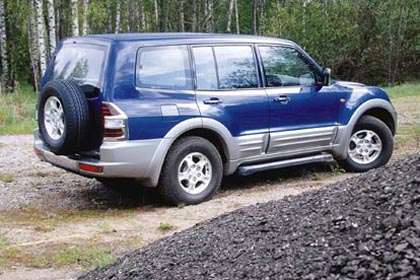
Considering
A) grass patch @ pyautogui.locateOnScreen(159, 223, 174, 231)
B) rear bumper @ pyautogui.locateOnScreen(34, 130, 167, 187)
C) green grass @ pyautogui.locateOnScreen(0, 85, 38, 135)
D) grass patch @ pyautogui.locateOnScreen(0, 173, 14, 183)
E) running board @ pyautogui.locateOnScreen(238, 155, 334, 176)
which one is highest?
rear bumper @ pyautogui.locateOnScreen(34, 130, 167, 187)

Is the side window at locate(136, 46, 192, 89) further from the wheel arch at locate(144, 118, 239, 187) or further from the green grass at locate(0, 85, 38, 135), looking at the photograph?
the green grass at locate(0, 85, 38, 135)

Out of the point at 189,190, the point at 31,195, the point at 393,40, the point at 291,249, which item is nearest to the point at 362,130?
the point at 189,190

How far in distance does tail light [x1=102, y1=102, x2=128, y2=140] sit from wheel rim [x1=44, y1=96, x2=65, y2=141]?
1.58 ft

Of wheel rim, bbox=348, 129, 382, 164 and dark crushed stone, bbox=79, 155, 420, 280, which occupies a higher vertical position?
dark crushed stone, bbox=79, 155, 420, 280

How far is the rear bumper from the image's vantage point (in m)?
6.61

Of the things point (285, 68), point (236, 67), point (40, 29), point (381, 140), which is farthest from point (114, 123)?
point (40, 29)

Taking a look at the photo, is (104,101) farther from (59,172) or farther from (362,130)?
(362,130)

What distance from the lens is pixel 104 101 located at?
6645mm

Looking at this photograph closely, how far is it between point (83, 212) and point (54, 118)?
1066 millimetres

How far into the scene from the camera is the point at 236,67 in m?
7.73

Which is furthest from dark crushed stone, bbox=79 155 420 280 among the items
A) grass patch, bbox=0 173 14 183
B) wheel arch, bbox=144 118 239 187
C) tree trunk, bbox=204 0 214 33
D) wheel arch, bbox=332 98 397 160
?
tree trunk, bbox=204 0 214 33

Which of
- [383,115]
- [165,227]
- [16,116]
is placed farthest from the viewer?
[16,116]

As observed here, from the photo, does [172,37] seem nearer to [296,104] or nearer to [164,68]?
[164,68]

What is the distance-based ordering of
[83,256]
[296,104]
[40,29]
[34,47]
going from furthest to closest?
[34,47] → [40,29] → [296,104] → [83,256]
